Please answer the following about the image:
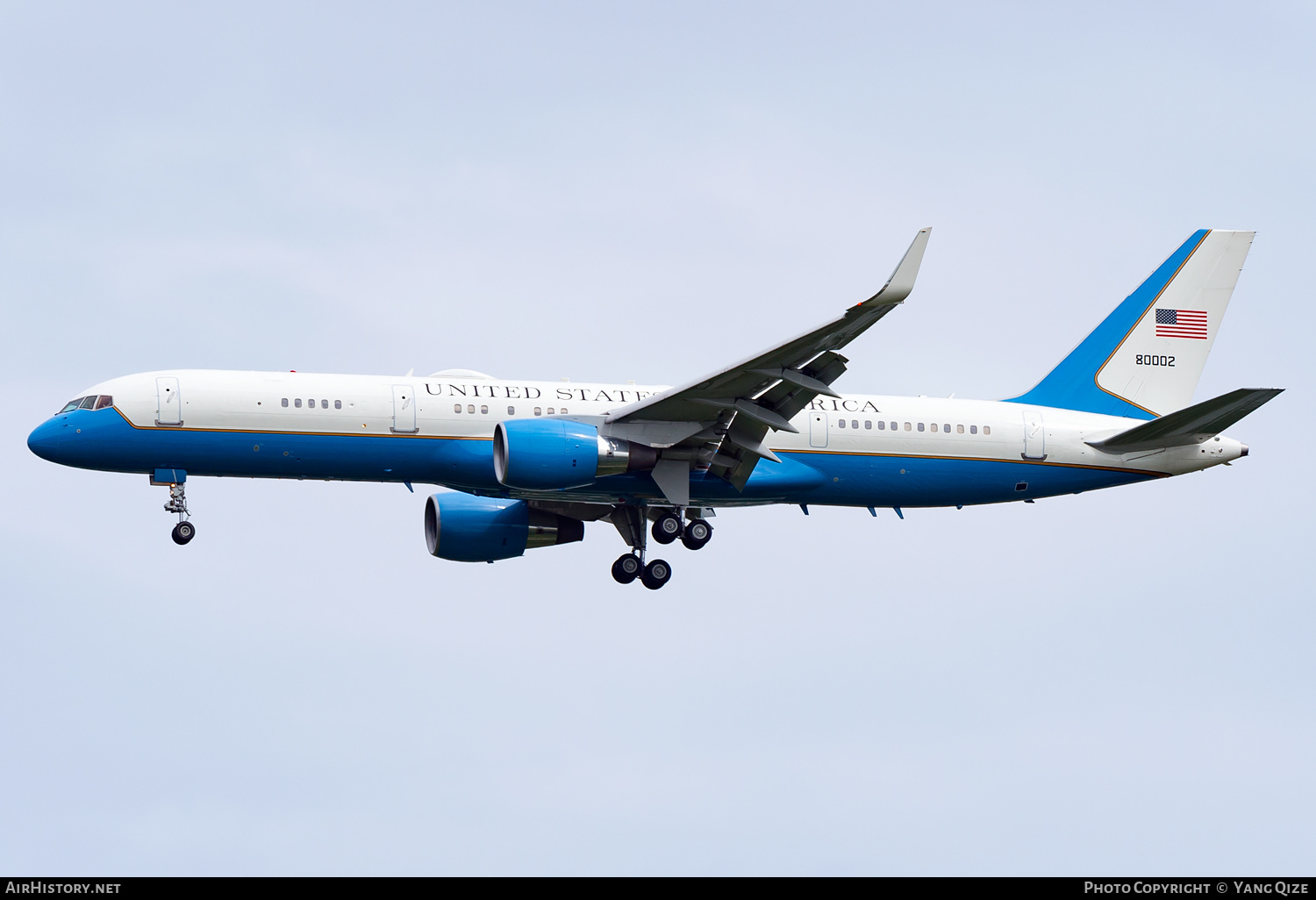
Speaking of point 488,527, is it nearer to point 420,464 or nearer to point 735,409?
point 420,464

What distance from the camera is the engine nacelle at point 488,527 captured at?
145ft

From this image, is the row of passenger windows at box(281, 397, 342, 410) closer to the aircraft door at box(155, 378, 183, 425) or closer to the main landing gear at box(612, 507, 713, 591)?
the aircraft door at box(155, 378, 183, 425)

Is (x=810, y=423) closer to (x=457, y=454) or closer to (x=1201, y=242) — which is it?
(x=457, y=454)

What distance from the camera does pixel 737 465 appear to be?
132 ft

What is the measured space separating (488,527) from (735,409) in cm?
936

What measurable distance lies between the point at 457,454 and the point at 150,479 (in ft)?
23.8

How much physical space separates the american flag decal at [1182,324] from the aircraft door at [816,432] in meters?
11.5

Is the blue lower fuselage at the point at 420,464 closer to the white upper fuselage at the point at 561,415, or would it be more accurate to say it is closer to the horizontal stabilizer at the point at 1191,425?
the white upper fuselage at the point at 561,415

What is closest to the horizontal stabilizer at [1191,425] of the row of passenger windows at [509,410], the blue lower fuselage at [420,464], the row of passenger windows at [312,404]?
the blue lower fuselage at [420,464]

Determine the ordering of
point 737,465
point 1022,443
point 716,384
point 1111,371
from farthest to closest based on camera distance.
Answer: point 1111,371 → point 1022,443 → point 737,465 → point 716,384

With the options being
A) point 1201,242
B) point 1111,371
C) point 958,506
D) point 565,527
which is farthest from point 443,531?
point 1201,242

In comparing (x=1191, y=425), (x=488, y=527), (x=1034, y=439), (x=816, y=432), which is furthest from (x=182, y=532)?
(x=1191, y=425)

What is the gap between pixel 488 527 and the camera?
145 ft

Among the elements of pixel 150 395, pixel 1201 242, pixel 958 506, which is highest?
pixel 1201 242
